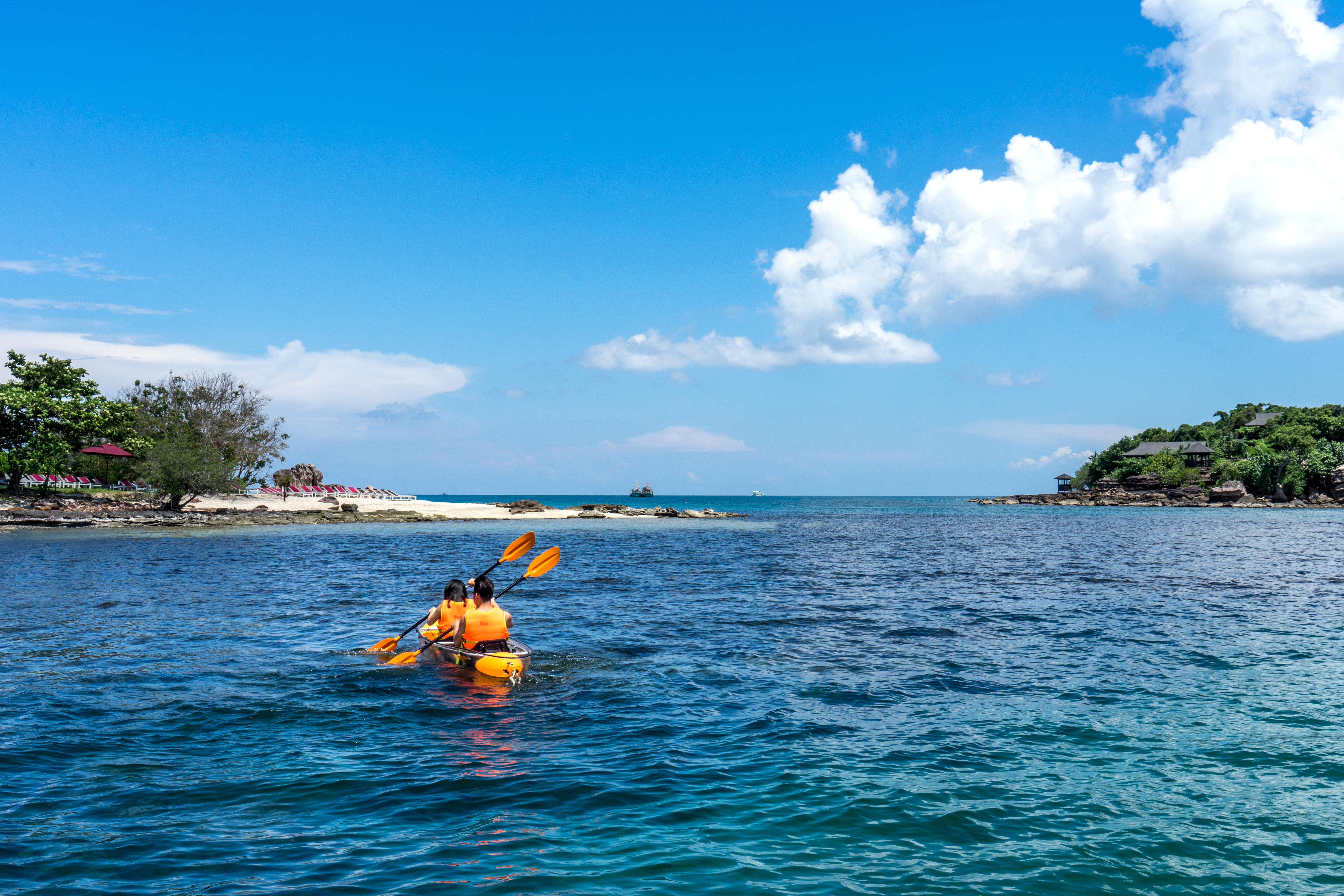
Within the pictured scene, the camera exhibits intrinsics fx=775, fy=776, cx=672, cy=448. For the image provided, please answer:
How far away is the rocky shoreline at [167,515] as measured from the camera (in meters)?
57.2

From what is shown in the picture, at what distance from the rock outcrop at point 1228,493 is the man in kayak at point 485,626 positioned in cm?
13898

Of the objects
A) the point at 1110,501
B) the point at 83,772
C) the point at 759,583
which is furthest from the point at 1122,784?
the point at 1110,501

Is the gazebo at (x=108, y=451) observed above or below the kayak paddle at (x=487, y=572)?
above

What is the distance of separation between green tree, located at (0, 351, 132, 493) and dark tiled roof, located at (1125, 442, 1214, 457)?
6137 inches

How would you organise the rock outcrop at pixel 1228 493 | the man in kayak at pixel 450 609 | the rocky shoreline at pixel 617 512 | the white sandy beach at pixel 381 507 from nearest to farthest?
the man in kayak at pixel 450 609, the white sandy beach at pixel 381 507, the rocky shoreline at pixel 617 512, the rock outcrop at pixel 1228 493

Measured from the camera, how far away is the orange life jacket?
15086mm

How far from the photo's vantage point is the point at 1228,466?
126688 mm

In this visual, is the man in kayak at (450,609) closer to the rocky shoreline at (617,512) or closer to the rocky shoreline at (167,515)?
the rocky shoreline at (167,515)

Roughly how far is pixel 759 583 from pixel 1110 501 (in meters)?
125

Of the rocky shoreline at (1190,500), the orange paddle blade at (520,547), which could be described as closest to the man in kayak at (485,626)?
the orange paddle blade at (520,547)

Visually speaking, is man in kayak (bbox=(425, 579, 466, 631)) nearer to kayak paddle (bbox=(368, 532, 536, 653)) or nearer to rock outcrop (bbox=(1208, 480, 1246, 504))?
kayak paddle (bbox=(368, 532, 536, 653))

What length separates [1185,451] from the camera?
13938cm

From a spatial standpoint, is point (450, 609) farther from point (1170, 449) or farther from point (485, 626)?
point (1170, 449)

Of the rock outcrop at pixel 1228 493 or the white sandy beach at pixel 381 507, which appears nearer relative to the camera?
the white sandy beach at pixel 381 507
